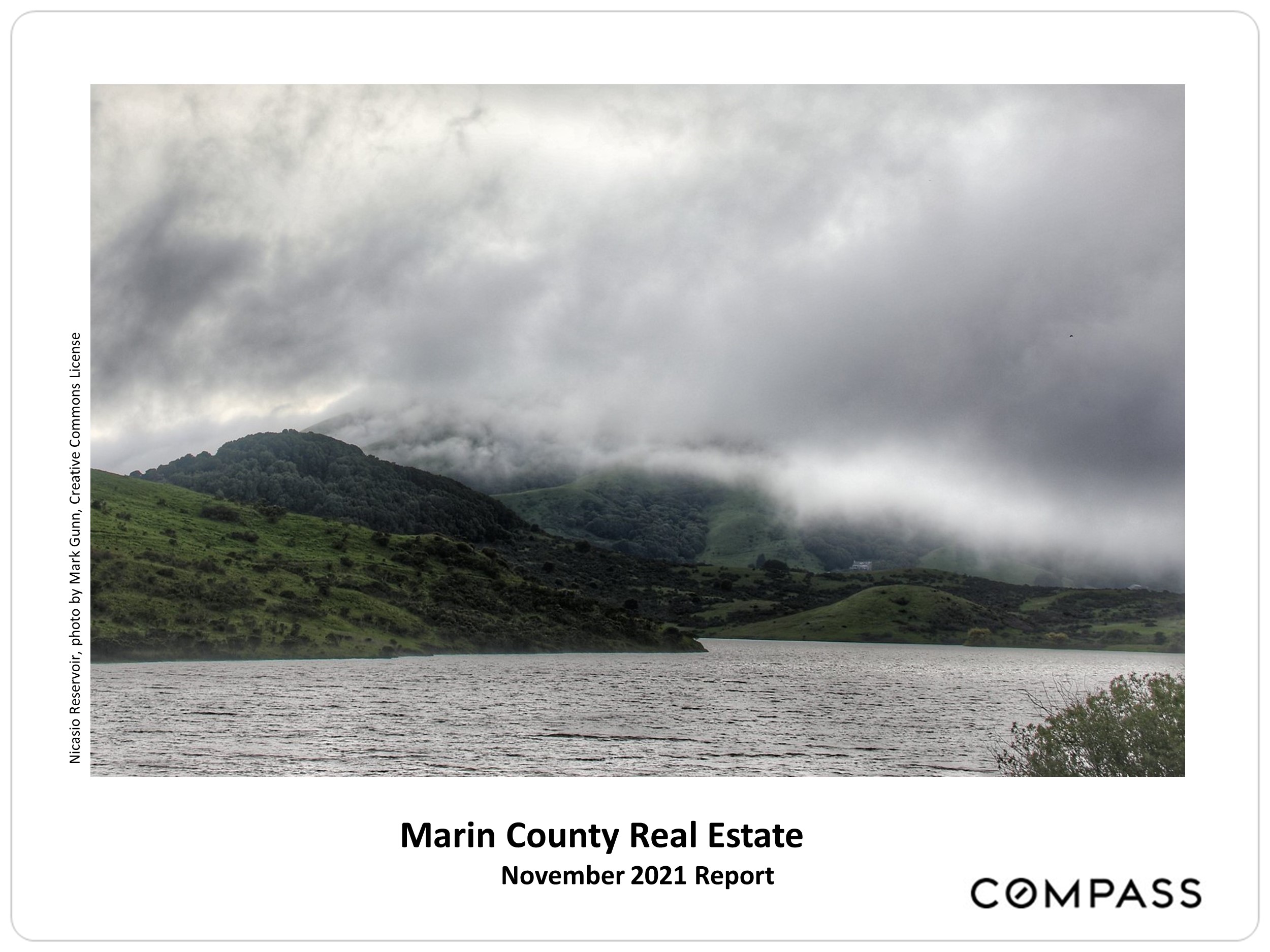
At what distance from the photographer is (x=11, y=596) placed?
23.9m

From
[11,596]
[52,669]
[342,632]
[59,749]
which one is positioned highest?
[11,596]

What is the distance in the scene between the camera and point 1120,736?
28.7 m

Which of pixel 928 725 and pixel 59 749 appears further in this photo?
pixel 928 725

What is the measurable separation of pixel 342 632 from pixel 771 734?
4860 inches

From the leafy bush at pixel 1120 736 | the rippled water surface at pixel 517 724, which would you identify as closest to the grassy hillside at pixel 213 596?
the rippled water surface at pixel 517 724

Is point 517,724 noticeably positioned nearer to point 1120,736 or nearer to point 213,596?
point 1120,736

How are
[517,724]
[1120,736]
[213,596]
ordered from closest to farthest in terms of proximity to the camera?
[1120,736]
[517,724]
[213,596]

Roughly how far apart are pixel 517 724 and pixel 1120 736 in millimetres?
56715

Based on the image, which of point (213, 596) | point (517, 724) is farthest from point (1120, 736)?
point (213, 596)

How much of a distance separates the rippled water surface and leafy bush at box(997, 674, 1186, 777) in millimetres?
22461

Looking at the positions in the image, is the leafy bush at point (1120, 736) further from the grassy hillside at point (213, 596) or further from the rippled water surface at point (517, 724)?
the grassy hillside at point (213, 596)
